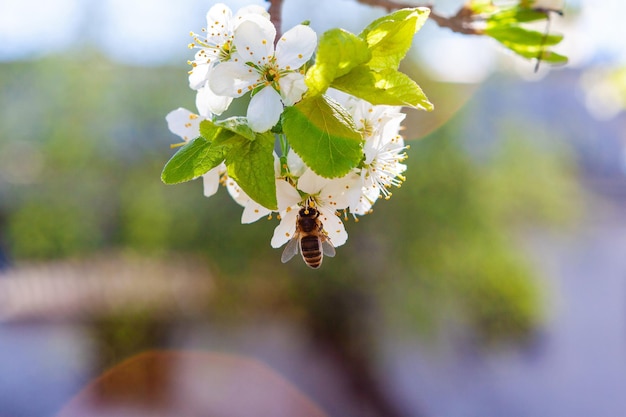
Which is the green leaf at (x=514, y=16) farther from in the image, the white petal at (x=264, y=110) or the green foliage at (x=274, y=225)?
the green foliage at (x=274, y=225)

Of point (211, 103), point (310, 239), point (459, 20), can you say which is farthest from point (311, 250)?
point (459, 20)

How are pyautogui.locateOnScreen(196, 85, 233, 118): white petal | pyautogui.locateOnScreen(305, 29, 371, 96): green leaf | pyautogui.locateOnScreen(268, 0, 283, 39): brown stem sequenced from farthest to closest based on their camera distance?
pyautogui.locateOnScreen(268, 0, 283, 39): brown stem
pyautogui.locateOnScreen(196, 85, 233, 118): white petal
pyautogui.locateOnScreen(305, 29, 371, 96): green leaf

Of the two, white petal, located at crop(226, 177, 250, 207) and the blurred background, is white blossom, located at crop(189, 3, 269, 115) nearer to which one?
white petal, located at crop(226, 177, 250, 207)

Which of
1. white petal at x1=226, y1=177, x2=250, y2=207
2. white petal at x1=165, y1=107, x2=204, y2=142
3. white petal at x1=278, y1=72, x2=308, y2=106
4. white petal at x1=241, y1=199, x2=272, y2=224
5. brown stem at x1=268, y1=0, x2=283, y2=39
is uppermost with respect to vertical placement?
brown stem at x1=268, y1=0, x2=283, y2=39

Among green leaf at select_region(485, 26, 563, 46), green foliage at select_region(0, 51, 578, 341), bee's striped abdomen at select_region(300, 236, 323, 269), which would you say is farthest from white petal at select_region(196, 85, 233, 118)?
green foliage at select_region(0, 51, 578, 341)

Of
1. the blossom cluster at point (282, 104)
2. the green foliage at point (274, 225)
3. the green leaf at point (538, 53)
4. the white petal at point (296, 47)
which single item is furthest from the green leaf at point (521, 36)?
the green foliage at point (274, 225)

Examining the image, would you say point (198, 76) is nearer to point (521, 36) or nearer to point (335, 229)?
point (335, 229)

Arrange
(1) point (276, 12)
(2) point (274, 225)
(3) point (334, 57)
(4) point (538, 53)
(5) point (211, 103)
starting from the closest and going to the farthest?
(3) point (334, 57)
(5) point (211, 103)
(1) point (276, 12)
(4) point (538, 53)
(2) point (274, 225)
